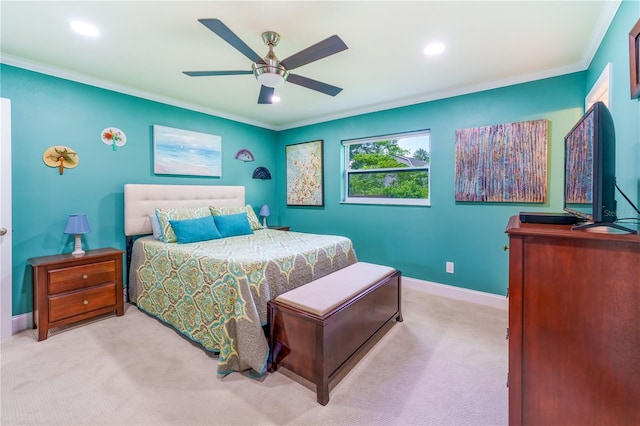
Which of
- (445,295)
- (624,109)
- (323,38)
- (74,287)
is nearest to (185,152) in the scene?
(74,287)

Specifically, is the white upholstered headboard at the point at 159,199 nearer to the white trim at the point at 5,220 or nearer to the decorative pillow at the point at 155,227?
the decorative pillow at the point at 155,227

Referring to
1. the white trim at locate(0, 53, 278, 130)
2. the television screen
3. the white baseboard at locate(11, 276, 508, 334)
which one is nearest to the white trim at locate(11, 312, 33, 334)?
the white baseboard at locate(11, 276, 508, 334)

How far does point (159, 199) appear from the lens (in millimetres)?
3496

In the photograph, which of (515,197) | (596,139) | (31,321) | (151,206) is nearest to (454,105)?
(515,197)

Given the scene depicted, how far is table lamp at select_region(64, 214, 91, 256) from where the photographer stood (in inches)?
105

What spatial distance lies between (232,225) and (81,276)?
1497mm

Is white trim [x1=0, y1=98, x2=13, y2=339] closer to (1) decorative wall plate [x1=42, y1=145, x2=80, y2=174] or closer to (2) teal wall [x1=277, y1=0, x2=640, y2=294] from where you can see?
(1) decorative wall plate [x1=42, y1=145, x2=80, y2=174]

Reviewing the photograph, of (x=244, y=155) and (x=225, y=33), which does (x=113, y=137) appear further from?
(x=225, y=33)

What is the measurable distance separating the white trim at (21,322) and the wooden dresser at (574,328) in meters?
3.91

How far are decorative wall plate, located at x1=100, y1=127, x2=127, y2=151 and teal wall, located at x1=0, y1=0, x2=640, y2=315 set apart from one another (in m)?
0.05

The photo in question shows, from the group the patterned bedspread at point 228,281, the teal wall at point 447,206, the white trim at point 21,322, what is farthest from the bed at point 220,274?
the teal wall at point 447,206

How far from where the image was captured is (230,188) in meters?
4.25

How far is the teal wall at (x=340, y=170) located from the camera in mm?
2621

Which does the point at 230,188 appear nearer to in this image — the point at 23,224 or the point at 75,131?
the point at 75,131
